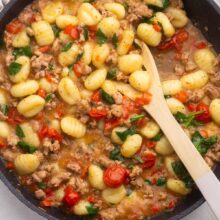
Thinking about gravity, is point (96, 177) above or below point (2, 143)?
below

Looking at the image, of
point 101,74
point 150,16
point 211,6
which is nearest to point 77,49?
point 101,74

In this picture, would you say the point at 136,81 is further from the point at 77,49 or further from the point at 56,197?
the point at 56,197

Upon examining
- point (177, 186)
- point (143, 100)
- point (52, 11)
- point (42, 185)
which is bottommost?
point (177, 186)

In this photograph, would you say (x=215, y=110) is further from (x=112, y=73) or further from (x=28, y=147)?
(x=28, y=147)

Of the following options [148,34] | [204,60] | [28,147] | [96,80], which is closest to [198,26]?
[204,60]

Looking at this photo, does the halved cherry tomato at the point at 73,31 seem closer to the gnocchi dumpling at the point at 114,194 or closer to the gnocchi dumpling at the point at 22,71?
the gnocchi dumpling at the point at 22,71

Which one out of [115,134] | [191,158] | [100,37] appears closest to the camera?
[191,158]
